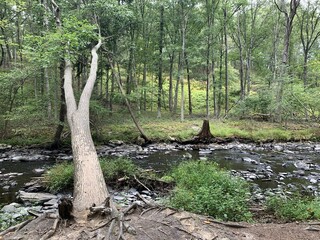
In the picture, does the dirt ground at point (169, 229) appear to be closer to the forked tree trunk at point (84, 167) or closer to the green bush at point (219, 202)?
the forked tree trunk at point (84, 167)

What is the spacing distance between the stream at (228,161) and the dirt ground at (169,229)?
271 cm

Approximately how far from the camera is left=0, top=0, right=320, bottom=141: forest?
12547mm

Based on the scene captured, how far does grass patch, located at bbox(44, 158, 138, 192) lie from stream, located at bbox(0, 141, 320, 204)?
40.2 inches

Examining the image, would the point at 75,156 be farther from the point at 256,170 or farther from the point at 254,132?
the point at 254,132

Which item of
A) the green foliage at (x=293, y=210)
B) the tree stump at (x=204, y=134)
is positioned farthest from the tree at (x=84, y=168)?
the tree stump at (x=204, y=134)

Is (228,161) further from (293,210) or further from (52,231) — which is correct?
(52,231)

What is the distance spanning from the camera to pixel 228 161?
478 inches

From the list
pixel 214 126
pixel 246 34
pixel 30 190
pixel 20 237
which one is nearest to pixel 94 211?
pixel 20 237

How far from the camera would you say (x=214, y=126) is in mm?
18766

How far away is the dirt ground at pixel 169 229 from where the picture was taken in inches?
137

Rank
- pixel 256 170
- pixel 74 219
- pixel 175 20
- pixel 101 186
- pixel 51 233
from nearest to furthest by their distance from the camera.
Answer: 1. pixel 51 233
2. pixel 74 219
3. pixel 101 186
4. pixel 256 170
5. pixel 175 20

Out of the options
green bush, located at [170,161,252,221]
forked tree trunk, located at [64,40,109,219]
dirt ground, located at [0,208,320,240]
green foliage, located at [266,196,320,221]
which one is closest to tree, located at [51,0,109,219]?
forked tree trunk, located at [64,40,109,219]

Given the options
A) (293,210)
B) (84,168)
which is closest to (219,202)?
(293,210)

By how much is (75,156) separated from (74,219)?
223 centimetres
